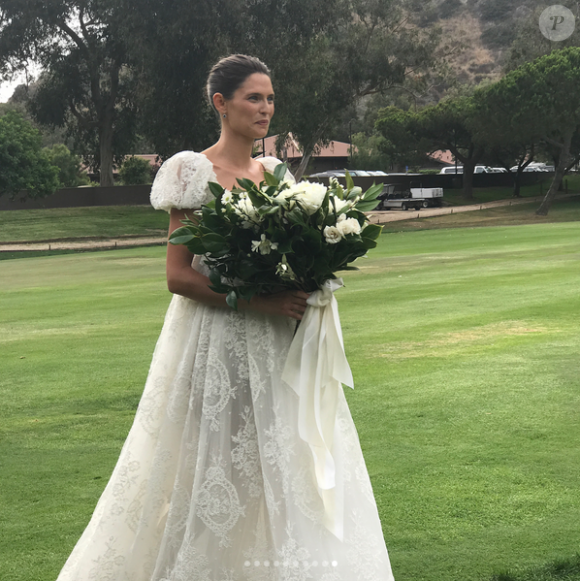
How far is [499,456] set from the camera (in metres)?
5.64

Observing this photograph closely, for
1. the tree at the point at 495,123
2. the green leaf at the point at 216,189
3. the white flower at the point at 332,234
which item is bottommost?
the white flower at the point at 332,234

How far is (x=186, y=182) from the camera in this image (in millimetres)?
3520

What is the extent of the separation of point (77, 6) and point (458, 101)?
2872cm

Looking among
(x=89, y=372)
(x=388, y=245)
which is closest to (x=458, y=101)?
(x=388, y=245)

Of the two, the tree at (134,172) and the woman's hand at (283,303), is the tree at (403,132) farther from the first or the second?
the woman's hand at (283,303)

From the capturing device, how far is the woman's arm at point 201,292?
3311 millimetres

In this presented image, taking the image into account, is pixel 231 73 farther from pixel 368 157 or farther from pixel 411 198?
pixel 368 157

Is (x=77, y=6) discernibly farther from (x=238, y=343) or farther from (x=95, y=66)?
(x=238, y=343)

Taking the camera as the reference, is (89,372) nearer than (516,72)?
Yes

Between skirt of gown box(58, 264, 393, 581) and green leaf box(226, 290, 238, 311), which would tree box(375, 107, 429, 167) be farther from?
green leaf box(226, 290, 238, 311)

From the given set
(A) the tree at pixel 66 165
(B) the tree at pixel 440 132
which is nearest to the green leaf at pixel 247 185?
(B) the tree at pixel 440 132

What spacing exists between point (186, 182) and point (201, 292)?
462 mm

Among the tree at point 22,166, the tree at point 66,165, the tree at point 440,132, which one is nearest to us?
the tree at point 22,166

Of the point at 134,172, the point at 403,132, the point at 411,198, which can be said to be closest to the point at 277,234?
the point at 411,198
